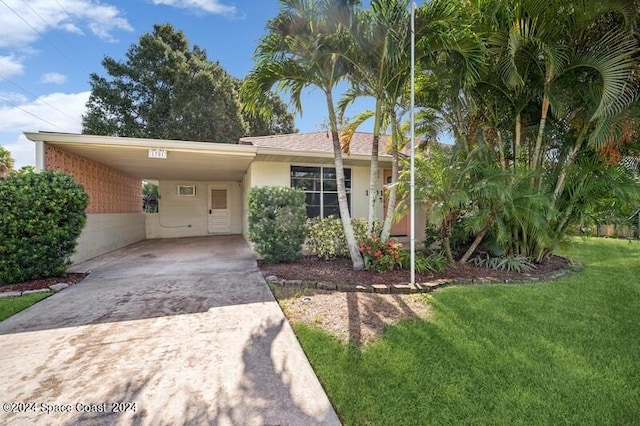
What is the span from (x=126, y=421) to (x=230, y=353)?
1.00 metres

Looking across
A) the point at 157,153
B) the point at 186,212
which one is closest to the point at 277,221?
the point at 157,153

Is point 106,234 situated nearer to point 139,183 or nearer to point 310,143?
point 139,183

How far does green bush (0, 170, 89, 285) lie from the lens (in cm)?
506

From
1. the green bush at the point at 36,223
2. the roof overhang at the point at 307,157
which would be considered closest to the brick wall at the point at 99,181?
the green bush at the point at 36,223

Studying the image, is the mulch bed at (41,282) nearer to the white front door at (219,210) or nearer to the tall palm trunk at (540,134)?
the white front door at (219,210)

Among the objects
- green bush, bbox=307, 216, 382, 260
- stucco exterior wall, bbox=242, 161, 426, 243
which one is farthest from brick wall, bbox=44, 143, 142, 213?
green bush, bbox=307, 216, 382, 260

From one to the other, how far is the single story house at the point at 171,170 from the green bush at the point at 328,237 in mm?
1783

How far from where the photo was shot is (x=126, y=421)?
208cm

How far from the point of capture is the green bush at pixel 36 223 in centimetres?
506

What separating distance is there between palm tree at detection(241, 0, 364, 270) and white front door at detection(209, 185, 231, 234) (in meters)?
8.19

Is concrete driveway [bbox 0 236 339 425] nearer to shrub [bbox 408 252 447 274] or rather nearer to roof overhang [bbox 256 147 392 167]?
shrub [bbox 408 252 447 274]

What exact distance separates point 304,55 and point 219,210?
9.70m

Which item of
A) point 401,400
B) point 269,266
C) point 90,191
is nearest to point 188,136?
point 90,191

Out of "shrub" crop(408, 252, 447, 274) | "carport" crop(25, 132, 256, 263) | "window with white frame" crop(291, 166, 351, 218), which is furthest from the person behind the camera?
"window with white frame" crop(291, 166, 351, 218)
